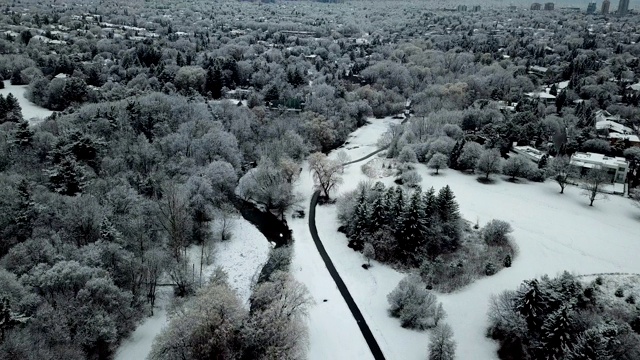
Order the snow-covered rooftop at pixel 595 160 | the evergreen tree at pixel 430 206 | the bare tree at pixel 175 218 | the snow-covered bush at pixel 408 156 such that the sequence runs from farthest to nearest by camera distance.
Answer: the snow-covered bush at pixel 408 156
the snow-covered rooftop at pixel 595 160
the evergreen tree at pixel 430 206
the bare tree at pixel 175 218

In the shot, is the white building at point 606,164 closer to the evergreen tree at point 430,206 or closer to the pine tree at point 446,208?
the pine tree at point 446,208

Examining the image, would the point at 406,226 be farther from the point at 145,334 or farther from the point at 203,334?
the point at 145,334

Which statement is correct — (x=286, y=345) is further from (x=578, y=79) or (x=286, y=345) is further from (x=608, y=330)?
(x=578, y=79)

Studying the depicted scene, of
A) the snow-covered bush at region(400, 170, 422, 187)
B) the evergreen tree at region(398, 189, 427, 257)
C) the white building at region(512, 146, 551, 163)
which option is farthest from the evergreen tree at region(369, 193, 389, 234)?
the white building at region(512, 146, 551, 163)

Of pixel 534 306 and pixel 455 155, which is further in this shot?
pixel 455 155

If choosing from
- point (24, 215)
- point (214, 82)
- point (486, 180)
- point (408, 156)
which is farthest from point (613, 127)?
point (24, 215)

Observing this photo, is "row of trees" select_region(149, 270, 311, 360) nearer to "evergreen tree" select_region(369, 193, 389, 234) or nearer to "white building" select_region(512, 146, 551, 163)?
"evergreen tree" select_region(369, 193, 389, 234)

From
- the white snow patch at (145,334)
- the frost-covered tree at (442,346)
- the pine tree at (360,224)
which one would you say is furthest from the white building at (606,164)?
the white snow patch at (145,334)
